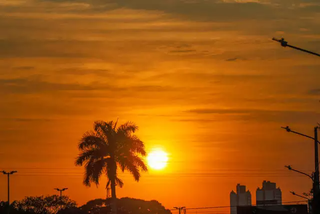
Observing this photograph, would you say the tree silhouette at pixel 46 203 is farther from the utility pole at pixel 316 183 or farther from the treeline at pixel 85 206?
the utility pole at pixel 316 183

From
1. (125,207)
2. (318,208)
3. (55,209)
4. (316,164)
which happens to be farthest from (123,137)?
(55,209)

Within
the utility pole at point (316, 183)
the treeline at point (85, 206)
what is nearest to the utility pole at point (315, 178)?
the utility pole at point (316, 183)

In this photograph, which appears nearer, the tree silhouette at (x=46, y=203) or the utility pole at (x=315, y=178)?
the utility pole at (x=315, y=178)

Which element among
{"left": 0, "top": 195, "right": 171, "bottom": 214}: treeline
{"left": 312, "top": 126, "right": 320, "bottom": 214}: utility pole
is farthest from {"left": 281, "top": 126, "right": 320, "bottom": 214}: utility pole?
{"left": 0, "top": 195, "right": 171, "bottom": 214}: treeline

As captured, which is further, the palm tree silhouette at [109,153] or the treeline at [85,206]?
the treeline at [85,206]

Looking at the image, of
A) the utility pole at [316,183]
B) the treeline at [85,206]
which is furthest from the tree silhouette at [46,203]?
the utility pole at [316,183]

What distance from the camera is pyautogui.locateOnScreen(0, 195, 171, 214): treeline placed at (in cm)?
12438

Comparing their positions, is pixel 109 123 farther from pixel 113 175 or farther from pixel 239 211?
pixel 239 211

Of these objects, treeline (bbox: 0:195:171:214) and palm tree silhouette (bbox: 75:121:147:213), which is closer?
palm tree silhouette (bbox: 75:121:147:213)

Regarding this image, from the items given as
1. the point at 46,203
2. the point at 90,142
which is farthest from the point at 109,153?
the point at 46,203

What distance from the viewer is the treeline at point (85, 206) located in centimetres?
12438

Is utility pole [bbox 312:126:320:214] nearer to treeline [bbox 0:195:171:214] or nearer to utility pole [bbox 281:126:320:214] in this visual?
utility pole [bbox 281:126:320:214]

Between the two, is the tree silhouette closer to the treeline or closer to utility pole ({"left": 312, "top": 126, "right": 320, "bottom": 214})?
the treeline

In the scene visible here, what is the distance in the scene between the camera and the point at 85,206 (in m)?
130
